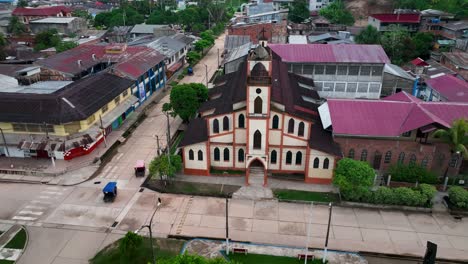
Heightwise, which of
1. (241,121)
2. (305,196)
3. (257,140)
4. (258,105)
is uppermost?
(258,105)

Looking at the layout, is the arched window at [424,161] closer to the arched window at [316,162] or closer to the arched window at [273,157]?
the arched window at [316,162]

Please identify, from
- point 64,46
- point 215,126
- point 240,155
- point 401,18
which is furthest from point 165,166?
point 401,18

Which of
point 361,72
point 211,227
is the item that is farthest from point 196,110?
point 361,72

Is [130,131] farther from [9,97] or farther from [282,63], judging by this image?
[282,63]

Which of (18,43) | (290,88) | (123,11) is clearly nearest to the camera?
(290,88)

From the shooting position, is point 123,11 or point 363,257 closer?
point 363,257

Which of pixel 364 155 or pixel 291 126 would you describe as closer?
pixel 291 126

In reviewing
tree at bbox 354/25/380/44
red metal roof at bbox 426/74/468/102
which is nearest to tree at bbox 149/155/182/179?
red metal roof at bbox 426/74/468/102

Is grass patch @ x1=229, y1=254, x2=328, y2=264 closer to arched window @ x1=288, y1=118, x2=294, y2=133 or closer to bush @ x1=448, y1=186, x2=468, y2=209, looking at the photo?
arched window @ x1=288, y1=118, x2=294, y2=133

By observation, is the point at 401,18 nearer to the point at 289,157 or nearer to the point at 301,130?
the point at 301,130
